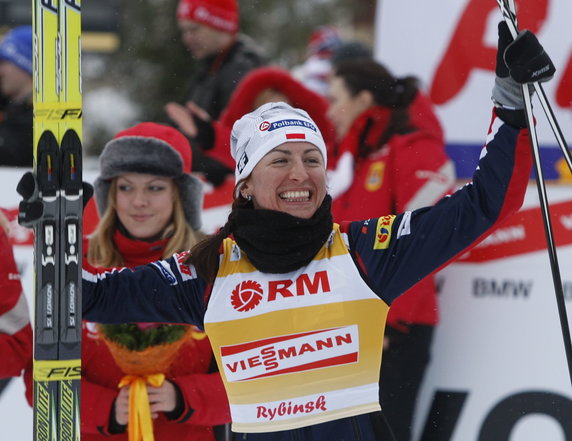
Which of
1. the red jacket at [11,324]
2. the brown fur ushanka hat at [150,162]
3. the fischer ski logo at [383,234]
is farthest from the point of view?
the brown fur ushanka hat at [150,162]

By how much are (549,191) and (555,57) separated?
3.30ft

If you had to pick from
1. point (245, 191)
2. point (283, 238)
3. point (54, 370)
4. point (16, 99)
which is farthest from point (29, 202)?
point (16, 99)

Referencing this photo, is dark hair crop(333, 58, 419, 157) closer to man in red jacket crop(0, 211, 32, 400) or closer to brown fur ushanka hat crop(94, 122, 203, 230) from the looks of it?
brown fur ushanka hat crop(94, 122, 203, 230)

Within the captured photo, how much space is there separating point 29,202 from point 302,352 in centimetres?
90

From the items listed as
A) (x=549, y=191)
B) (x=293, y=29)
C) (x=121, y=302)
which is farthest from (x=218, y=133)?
(x=293, y=29)

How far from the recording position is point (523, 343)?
4934mm

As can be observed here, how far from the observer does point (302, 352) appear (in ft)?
9.59

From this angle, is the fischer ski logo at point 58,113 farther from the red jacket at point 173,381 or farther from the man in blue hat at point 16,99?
the man in blue hat at point 16,99

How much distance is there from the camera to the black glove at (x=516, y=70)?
274 centimetres

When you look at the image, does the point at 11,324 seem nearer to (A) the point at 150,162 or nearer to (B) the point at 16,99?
(A) the point at 150,162

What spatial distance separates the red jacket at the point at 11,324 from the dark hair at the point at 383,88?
6.48 ft

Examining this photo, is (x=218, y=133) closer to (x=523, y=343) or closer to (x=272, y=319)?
(x=523, y=343)

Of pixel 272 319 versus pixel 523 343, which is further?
pixel 523 343

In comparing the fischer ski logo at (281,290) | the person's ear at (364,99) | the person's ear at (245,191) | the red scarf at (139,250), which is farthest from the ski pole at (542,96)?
the person's ear at (364,99)
